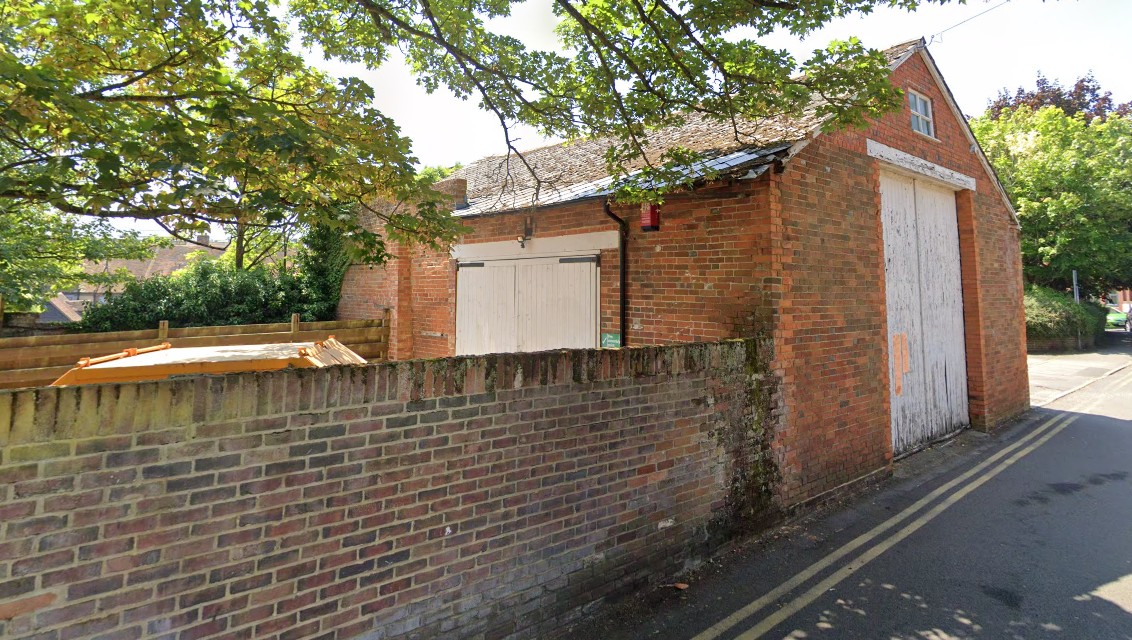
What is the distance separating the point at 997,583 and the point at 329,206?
657 cm

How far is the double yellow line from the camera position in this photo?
3617mm

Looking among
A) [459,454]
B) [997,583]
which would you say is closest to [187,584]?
[459,454]

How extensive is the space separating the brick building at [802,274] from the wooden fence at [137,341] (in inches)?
23.0

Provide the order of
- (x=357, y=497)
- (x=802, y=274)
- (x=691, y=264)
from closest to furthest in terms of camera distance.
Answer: (x=357, y=497)
(x=802, y=274)
(x=691, y=264)

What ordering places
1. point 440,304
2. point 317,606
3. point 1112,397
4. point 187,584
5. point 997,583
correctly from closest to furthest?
point 187,584, point 317,606, point 997,583, point 440,304, point 1112,397

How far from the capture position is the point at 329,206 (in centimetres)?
478

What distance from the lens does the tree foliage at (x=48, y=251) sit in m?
10.6

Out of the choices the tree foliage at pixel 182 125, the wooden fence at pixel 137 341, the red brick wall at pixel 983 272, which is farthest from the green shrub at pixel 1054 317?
the tree foliage at pixel 182 125

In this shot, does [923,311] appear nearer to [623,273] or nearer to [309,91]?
[623,273]

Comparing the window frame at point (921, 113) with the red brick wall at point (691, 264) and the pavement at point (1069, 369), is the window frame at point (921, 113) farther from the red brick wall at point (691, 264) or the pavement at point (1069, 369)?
the pavement at point (1069, 369)

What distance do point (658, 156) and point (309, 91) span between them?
4299 mm

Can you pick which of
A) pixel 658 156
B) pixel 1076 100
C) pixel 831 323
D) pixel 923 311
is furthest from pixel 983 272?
→ pixel 1076 100

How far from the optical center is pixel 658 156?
23.2ft

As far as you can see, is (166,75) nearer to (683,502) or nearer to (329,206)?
(329,206)
